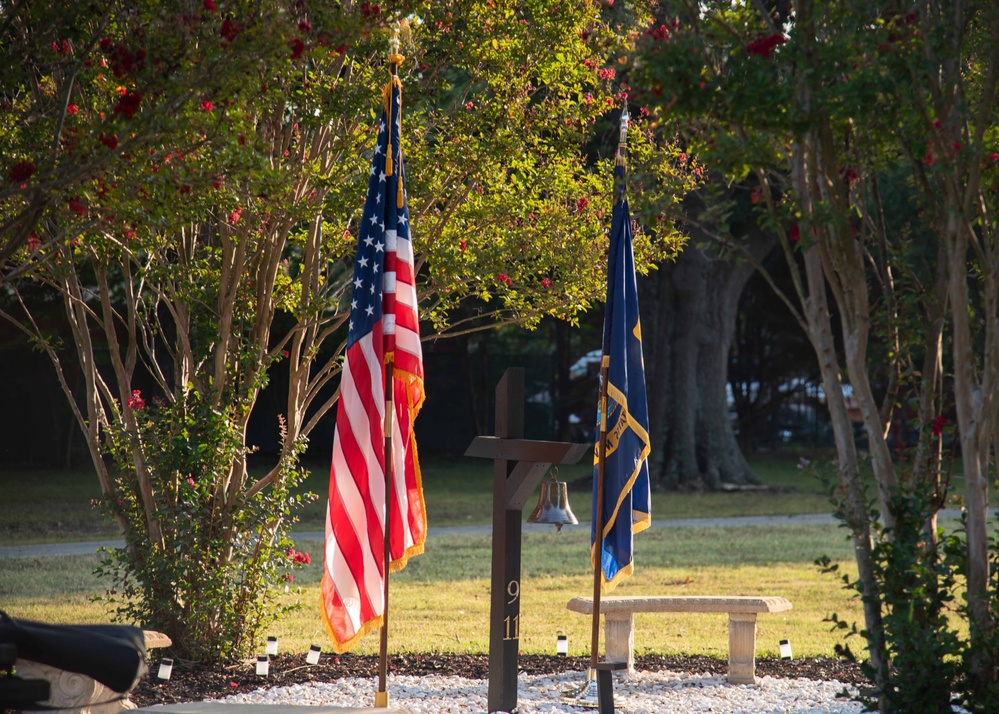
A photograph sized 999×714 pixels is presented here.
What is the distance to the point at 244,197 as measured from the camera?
647 centimetres

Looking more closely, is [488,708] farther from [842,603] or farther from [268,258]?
[842,603]

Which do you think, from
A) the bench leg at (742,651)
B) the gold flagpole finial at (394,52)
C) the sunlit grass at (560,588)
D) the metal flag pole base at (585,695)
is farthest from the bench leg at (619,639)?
the gold flagpole finial at (394,52)

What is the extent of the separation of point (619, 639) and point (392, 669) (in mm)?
1559

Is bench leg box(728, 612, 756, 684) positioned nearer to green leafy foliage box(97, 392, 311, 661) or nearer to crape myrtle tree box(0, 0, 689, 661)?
crape myrtle tree box(0, 0, 689, 661)

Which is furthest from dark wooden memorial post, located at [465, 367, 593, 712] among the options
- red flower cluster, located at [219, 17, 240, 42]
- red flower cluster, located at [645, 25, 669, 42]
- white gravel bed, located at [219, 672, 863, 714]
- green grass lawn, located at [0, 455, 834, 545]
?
green grass lawn, located at [0, 455, 834, 545]

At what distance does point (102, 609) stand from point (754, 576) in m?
6.78

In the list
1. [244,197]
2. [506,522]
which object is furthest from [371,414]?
[244,197]

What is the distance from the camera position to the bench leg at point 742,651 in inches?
286

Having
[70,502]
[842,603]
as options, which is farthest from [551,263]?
[70,502]

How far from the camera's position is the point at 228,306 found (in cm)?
701

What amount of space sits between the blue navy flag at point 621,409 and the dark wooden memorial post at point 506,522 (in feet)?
0.88

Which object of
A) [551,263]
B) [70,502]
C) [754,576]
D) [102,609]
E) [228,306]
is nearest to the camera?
[228,306]

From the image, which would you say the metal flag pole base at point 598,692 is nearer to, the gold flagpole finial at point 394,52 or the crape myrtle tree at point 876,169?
the crape myrtle tree at point 876,169

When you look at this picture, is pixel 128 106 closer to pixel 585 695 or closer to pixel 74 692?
pixel 74 692
